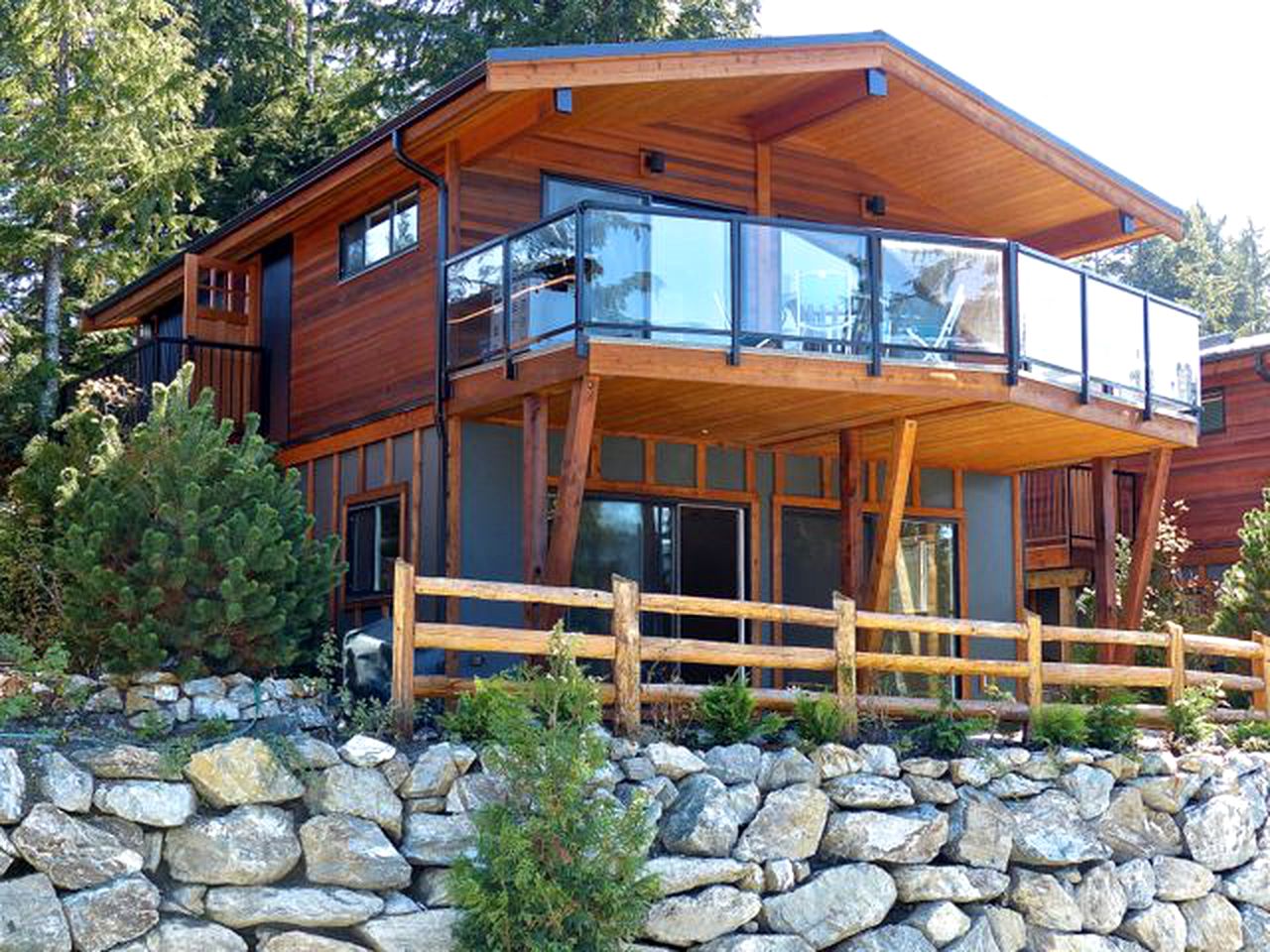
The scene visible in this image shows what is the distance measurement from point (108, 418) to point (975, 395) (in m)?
6.93

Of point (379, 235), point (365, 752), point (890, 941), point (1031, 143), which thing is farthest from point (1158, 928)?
point (379, 235)

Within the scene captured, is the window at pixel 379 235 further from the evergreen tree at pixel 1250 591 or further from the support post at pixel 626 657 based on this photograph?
the evergreen tree at pixel 1250 591

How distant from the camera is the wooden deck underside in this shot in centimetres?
1214

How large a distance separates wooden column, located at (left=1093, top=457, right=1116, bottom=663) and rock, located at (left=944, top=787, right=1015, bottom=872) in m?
4.34

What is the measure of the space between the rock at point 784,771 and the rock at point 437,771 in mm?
2069

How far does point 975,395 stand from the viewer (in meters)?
12.9

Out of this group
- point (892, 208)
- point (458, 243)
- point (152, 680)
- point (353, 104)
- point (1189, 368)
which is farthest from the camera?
point (353, 104)

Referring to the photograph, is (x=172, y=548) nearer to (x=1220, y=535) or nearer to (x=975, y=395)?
(x=975, y=395)

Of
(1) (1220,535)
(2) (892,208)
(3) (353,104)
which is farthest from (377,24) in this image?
(1) (1220,535)

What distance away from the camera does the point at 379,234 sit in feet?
49.8

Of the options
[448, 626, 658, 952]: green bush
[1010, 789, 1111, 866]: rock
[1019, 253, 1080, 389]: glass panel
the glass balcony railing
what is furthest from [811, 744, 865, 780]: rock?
[1019, 253, 1080, 389]: glass panel

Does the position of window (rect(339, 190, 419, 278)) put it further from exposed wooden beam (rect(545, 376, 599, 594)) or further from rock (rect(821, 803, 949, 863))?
rock (rect(821, 803, 949, 863))

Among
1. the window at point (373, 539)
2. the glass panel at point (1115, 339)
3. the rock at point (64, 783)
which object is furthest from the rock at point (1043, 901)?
the rock at point (64, 783)

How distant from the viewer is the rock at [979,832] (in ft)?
35.9
